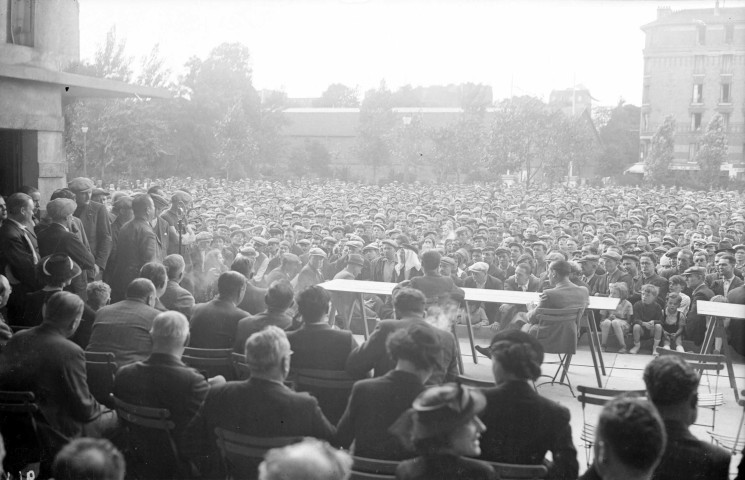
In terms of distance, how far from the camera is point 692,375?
3291mm

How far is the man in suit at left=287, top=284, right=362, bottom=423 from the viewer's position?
468cm

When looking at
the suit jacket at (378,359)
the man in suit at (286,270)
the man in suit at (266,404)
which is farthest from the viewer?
the man in suit at (286,270)

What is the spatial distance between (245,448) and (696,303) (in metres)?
6.33

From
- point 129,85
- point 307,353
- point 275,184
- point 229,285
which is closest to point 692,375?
point 307,353

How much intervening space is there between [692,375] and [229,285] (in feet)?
11.0

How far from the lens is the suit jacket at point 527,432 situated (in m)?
3.47

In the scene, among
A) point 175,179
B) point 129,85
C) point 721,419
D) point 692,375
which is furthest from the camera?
point 175,179

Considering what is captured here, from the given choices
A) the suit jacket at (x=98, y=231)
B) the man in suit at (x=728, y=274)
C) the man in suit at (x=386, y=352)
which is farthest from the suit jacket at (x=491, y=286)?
the man in suit at (x=386, y=352)

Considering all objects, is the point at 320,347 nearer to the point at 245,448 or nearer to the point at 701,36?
the point at 245,448

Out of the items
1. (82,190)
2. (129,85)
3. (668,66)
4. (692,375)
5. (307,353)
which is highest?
(668,66)

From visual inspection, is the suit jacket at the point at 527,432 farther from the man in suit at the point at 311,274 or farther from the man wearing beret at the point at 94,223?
the man in suit at the point at 311,274

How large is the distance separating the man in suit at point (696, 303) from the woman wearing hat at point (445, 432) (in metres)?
6.27

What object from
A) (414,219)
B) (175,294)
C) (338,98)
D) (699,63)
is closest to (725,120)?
(699,63)

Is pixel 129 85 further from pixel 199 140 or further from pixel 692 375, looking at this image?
pixel 692 375
